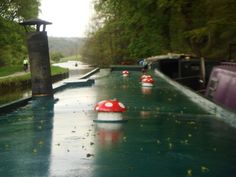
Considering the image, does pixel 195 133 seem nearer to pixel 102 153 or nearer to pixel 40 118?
pixel 102 153

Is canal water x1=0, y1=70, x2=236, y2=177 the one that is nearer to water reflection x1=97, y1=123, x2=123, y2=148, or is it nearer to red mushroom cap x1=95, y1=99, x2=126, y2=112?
water reflection x1=97, y1=123, x2=123, y2=148

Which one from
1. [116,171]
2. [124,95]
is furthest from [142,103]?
[116,171]

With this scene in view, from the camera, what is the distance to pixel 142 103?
1577 centimetres

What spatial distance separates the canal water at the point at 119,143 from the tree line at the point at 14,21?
43.6 metres

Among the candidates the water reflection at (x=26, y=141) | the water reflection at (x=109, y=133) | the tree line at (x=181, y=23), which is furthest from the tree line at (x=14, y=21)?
the water reflection at (x=109, y=133)

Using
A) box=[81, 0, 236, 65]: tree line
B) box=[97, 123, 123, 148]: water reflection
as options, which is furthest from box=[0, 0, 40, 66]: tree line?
box=[97, 123, 123, 148]: water reflection

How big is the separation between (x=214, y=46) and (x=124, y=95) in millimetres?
12459

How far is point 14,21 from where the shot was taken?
2402 inches

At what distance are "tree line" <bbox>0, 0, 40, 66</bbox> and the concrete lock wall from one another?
39682 mm

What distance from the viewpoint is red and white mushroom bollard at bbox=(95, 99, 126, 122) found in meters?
11.0

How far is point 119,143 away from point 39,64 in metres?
9.08

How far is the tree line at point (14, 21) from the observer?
5684 centimetres

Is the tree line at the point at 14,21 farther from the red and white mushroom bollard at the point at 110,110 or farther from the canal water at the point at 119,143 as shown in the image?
the red and white mushroom bollard at the point at 110,110

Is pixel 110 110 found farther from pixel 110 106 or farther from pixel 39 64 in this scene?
pixel 39 64
